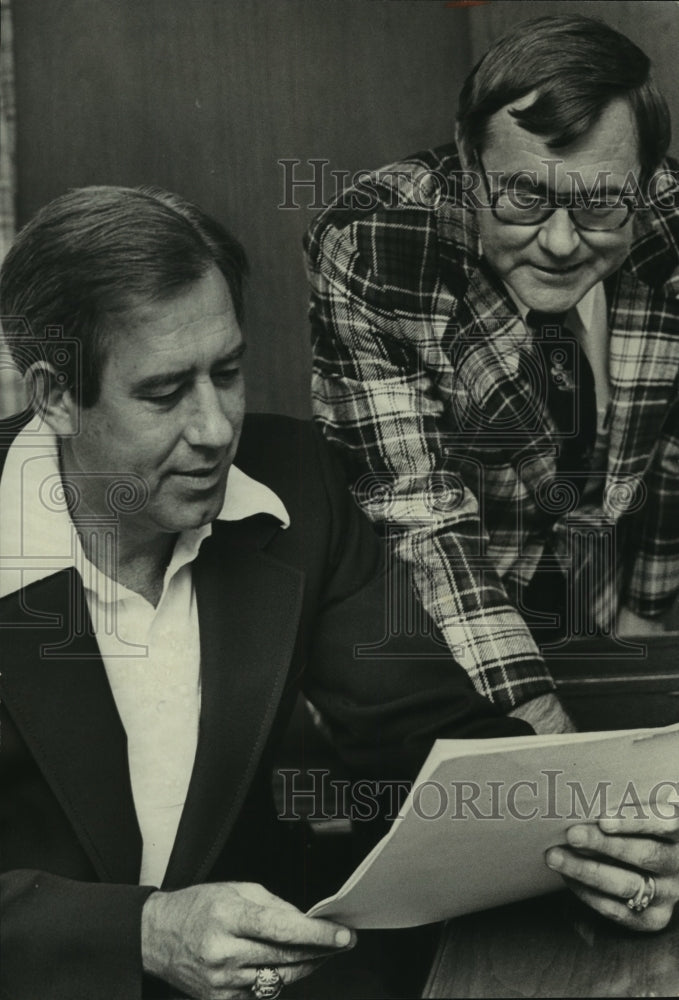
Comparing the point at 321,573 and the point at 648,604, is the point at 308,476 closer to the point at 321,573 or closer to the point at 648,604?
the point at 321,573

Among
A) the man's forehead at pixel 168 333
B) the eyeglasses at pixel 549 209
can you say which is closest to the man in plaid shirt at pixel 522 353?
the eyeglasses at pixel 549 209

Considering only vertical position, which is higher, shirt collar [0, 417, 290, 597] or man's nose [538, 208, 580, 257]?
man's nose [538, 208, 580, 257]

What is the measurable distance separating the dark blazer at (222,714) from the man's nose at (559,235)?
Result: 0.41m

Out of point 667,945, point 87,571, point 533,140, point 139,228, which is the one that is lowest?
point 667,945

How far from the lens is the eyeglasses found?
156 cm

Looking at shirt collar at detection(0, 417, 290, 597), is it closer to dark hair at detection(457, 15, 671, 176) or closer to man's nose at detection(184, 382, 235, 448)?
man's nose at detection(184, 382, 235, 448)

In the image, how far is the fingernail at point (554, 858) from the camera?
121 centimetres

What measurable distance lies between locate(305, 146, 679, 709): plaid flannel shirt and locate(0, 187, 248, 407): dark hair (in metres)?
0.27

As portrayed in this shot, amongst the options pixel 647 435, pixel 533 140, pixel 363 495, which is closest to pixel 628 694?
pixel 647 435

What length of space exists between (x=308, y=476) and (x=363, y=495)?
82mm

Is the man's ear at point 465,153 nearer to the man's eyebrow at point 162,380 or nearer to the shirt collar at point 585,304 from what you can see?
the shirt collar at point 585,304

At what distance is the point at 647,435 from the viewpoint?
1.67 meters

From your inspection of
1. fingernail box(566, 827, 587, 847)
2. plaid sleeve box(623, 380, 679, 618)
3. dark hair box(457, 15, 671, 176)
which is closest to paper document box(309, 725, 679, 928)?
fingernail box(566, 827, 587, 847)

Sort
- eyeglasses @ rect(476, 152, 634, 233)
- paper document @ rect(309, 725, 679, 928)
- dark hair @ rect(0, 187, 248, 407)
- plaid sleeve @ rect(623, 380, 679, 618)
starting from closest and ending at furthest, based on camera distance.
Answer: paper document @ rect(309, 725, 679, 928)
dark hair @ rect(0, 187, 248, 407)
eyeglasses @ rect(476, 152, 634, 233)
plaid sleeve @ rect(623, 380, 679, 618)
